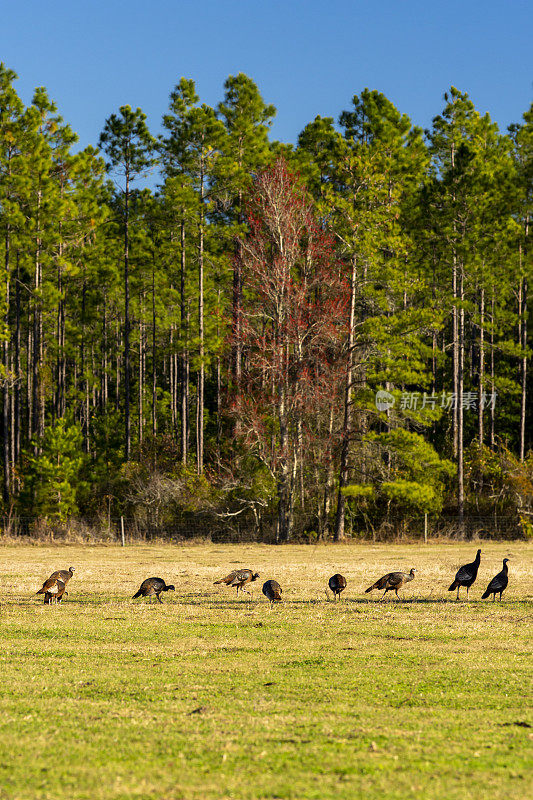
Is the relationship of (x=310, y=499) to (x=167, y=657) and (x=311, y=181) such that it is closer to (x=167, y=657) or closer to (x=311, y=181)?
(x=311, y=181)

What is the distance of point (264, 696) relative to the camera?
9.73 metres

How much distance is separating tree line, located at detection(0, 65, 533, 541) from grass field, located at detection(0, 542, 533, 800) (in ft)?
74.7

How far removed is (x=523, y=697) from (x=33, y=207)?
153 feet

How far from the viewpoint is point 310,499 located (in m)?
45.0

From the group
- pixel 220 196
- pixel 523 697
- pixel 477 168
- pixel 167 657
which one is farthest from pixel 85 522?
pixel 523 697

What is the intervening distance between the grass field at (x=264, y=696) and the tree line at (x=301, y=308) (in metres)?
22.8

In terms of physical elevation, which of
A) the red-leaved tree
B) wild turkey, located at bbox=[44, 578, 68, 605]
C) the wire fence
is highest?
the red-leaved tree

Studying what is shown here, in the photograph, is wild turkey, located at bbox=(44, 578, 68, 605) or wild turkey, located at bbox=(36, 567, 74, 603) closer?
wild turkey, located at bbox=(44, 578, 68, 605)

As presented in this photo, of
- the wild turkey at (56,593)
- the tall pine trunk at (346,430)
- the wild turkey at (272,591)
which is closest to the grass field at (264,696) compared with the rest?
the wild turkey at (56,593)

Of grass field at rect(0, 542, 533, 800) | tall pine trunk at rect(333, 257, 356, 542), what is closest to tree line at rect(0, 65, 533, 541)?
tall pine trunk at rect(333, 257, 356, 542)

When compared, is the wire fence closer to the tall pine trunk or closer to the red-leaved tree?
the tall pine trunk

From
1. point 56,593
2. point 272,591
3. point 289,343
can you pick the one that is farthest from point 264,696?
point 289,343

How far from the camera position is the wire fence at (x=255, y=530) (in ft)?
140

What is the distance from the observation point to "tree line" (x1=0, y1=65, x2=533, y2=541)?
141ft
